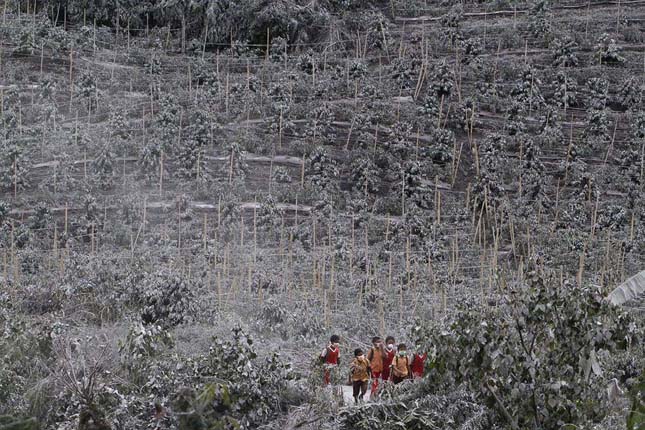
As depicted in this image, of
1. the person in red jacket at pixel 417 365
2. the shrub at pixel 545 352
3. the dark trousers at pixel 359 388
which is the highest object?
the shrub at pixel 545 352

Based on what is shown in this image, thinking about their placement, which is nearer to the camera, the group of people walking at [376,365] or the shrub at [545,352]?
the shrub at [545,352]

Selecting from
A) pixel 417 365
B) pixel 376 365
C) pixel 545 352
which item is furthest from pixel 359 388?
pixel 545 352

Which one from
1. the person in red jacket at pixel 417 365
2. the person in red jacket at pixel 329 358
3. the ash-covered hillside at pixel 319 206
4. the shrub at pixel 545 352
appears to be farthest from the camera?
the person in red jacket at pixel 417 365

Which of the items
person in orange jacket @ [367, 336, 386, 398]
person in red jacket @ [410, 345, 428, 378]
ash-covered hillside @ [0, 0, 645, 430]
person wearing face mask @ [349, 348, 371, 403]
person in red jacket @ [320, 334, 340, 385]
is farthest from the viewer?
person in red jacket @ [410, 345, 428, 378]

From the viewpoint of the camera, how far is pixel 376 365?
10.4 metres

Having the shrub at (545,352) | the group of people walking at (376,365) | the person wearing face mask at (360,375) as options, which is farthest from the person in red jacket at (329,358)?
the shrub at (545,352)

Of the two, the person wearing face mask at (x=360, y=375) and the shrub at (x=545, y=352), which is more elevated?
the shrub at (x=545, y=352)

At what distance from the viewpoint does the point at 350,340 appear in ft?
41.3

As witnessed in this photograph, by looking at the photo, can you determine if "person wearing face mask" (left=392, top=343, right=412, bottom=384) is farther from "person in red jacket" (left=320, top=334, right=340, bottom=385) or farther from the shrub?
the shrub

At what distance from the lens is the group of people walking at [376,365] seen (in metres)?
10.2

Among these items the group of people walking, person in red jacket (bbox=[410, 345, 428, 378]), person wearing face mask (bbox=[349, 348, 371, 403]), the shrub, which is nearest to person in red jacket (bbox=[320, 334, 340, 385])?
the group of people walking

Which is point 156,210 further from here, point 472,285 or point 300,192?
point 472,285

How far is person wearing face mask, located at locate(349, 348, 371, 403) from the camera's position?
1011 centimetres

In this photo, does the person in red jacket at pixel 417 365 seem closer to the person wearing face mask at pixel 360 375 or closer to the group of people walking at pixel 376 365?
the group of people walking at pixel 376 365
